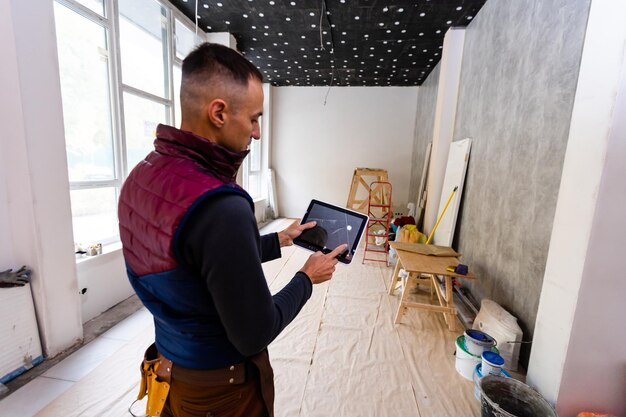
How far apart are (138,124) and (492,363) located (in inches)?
133

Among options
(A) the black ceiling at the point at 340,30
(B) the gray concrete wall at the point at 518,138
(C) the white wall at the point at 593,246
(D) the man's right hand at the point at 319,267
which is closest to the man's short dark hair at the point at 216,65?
(D) the man's right hand at the point at 319,267

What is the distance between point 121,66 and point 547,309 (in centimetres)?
351

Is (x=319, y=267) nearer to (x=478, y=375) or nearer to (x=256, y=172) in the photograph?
(x=478, y=375)

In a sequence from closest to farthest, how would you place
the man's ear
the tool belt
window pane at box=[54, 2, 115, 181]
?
the man's ear → the tool belt → window pane at box=[54, 2, 115, 181]

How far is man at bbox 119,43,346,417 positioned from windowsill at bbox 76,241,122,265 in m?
1.79

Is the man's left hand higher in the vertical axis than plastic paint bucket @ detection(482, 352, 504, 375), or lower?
higher

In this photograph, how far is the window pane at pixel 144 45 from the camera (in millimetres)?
2541

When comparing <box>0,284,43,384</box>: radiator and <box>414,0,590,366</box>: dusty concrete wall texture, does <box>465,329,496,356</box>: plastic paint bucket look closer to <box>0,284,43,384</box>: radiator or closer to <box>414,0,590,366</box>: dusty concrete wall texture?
<box>414,0,590,366</box>: dusty concrete wall texture

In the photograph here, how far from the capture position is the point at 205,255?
0.52 metres

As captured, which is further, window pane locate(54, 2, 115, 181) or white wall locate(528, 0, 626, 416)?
window pane locate(54, 2, 115, 181)

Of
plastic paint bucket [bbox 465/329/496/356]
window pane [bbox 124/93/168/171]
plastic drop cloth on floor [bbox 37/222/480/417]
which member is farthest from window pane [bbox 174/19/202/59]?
plastic paint bucket [bbox 465/329/496/356]

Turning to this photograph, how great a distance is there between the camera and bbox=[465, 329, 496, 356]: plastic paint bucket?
175cm

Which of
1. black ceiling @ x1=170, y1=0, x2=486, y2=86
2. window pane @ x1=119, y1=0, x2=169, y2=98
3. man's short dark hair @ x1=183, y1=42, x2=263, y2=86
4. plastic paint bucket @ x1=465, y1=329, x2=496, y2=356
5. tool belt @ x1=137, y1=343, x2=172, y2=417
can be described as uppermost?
black ceiling @ x1=170, y1=0, x2=486, y2=86

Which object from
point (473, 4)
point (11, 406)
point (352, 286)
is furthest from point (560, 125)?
point (11, 406)
